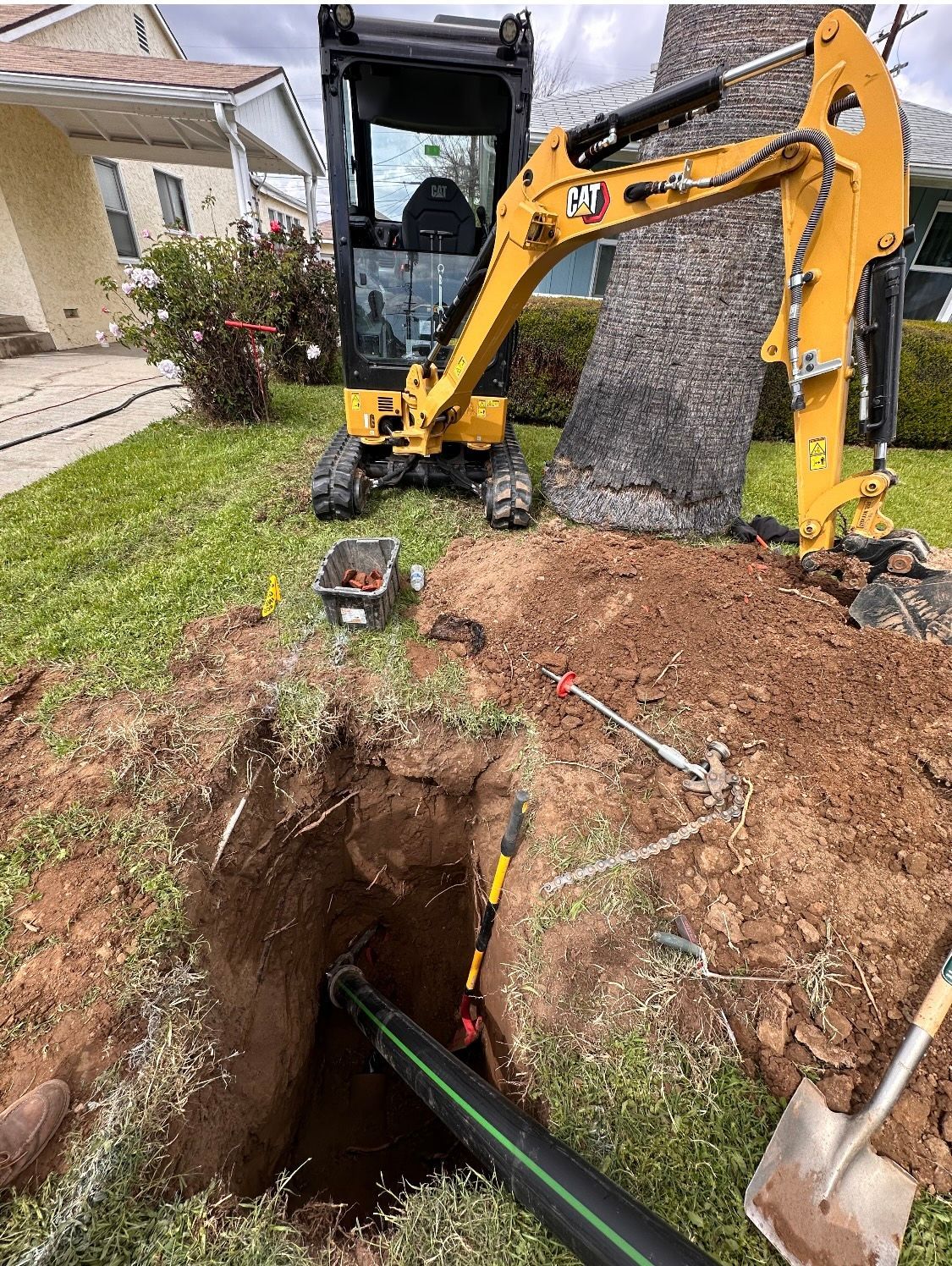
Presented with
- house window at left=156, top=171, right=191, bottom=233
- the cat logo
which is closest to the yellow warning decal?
the cat logo

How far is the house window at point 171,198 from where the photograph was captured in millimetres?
12625

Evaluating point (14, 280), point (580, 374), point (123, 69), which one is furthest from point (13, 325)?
point (580, 374)

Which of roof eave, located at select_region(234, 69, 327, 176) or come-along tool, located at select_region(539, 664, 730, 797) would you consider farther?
roof eave, located at select_region(234, 69, 327, 176)

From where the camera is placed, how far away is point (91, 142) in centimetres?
1022

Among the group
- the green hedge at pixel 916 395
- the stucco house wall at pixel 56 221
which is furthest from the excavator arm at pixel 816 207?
the stucco house wall at pixel 56 221

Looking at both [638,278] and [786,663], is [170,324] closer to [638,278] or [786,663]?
[638,278]

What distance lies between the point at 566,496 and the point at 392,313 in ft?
6.92

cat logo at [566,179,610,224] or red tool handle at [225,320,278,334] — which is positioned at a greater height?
cat logo at [566,179,610,224]

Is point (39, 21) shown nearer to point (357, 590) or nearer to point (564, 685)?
point (357, 590)

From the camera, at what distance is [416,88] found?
377cm

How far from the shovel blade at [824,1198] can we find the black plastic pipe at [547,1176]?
0.28m

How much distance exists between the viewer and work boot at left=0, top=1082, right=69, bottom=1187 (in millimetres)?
1493

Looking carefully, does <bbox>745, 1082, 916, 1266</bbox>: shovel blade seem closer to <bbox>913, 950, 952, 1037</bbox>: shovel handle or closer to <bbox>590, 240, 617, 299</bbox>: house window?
<bbox>913, 950, 952, 1037</bbox>: shovel handle

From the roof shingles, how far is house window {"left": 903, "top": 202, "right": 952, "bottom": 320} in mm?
12322
